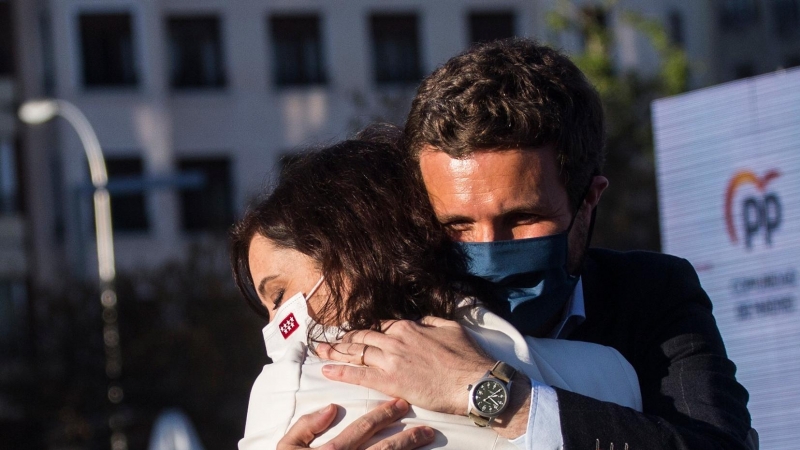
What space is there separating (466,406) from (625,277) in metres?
0.77

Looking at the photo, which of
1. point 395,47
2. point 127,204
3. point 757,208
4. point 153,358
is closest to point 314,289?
point 757,208

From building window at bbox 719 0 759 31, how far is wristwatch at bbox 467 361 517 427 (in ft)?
101

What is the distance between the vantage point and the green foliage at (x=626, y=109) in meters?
18.9

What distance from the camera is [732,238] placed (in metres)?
4.87

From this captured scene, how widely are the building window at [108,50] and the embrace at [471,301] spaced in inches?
1044

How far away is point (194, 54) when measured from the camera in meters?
29.2

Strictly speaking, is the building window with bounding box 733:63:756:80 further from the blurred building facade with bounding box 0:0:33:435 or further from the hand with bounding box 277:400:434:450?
the hand with bounding box 277:400:434:450

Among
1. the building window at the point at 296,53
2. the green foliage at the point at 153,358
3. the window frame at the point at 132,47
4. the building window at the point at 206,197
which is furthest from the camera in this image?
the building window at the point at 296,53

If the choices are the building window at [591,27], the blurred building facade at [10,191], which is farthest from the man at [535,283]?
the blurred building facade at [10,191]

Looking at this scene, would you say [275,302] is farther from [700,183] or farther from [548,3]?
[548,3]

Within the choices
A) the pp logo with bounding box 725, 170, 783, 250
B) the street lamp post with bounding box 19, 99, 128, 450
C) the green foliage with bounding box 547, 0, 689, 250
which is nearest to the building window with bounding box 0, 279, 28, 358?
the street lamp post with bounding box 19, 99, 128, 450

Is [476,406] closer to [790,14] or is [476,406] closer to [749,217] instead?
[749,217]

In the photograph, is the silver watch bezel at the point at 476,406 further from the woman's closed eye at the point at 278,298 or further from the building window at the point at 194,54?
the building window at the point at 194,54

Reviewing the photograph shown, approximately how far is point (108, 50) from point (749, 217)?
2520cm
